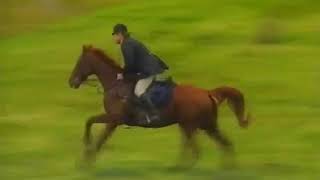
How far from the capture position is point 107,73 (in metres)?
13.8

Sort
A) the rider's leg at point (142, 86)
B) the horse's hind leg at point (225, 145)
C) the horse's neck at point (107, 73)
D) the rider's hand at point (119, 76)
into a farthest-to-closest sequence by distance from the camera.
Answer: the horse's hind leg at point (225, 145)
the horse's neck at point (107, 73)
the rider's hand at point (119, 76)
the rider's leg at point (142, 86)

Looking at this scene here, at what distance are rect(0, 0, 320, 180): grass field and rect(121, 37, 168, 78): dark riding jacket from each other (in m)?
1.28

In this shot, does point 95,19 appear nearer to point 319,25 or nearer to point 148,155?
point 319,25

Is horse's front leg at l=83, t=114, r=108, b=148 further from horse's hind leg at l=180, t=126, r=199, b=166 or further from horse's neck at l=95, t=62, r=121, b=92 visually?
horse's hind leg at l=180, t=126, r=199, b=166

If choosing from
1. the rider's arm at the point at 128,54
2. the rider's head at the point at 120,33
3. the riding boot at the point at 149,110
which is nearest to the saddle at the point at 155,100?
the riding boot at the point at 149,110

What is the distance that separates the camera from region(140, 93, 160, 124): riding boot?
13.6 metres

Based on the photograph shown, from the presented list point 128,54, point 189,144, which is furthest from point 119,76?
point 189,144

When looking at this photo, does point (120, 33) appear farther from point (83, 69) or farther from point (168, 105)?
point (168, 105)

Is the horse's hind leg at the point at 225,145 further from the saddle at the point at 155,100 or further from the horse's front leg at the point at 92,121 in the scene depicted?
the horse's front leg at the point at 92,121

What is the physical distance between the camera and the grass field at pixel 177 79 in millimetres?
15103

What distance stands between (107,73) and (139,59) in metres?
0.67

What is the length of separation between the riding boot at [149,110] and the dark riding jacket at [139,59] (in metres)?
0.34

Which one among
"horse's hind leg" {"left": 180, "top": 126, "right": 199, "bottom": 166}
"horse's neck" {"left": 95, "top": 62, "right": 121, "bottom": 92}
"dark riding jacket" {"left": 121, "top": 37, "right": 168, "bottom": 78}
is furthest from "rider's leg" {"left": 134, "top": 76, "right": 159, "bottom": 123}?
"horse's hind leg" {"left": 180, "top": 126, "right": 199, "bottom": 166}

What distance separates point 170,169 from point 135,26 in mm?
9520
